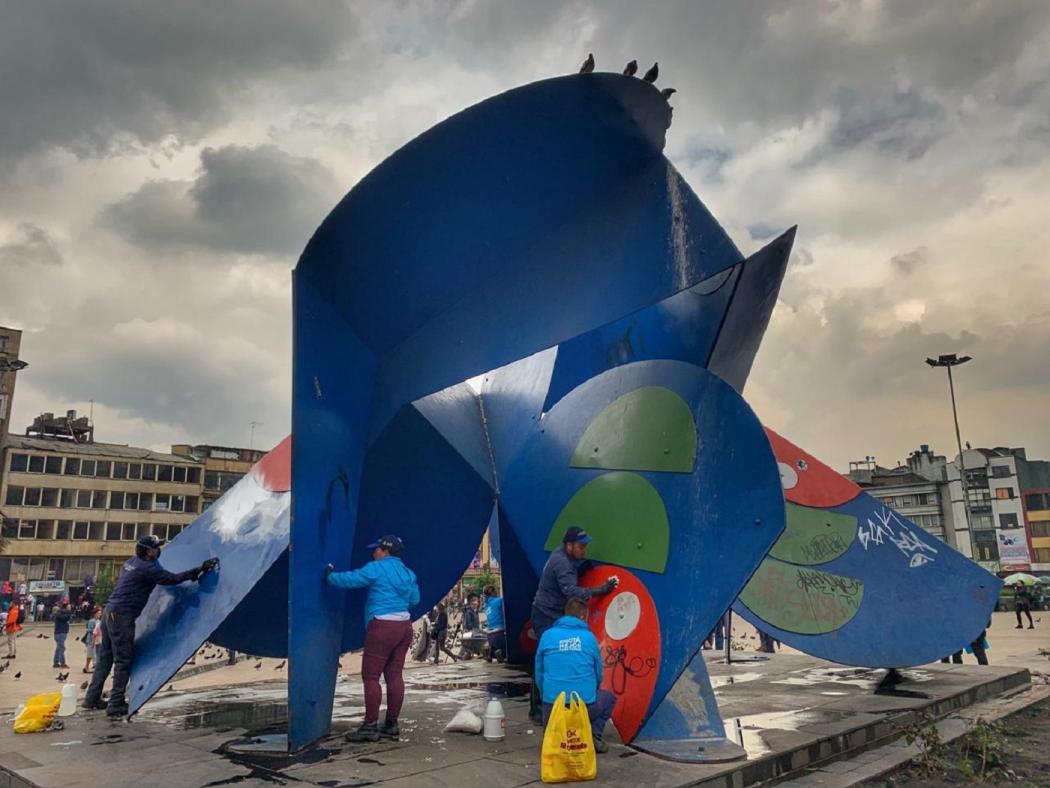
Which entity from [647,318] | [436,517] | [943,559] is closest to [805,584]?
[943,559]

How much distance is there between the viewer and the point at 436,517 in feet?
33.0

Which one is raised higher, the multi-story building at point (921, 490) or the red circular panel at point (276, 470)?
the multi-story building at point (921, 490)

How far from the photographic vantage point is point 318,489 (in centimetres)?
661

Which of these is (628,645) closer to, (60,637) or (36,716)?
(36,716)

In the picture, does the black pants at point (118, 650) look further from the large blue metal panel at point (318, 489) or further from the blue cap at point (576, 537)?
the blue cap at point (576, 537)

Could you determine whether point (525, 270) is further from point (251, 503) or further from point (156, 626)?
point (156, 626)

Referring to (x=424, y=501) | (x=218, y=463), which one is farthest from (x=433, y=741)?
(x=218, y=463)

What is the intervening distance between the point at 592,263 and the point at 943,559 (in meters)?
6.66

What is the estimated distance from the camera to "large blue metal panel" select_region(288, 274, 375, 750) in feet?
20.5

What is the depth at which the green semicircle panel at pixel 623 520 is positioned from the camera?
694 centimetres

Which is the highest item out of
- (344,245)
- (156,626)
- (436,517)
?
(344,245)

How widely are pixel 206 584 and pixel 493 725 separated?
3.78 meters

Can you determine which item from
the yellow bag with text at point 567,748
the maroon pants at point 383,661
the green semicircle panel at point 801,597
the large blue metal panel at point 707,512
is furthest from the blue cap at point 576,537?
the green semicircle panel at point 801,597

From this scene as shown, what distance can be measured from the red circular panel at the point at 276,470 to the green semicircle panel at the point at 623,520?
12.2 ft
